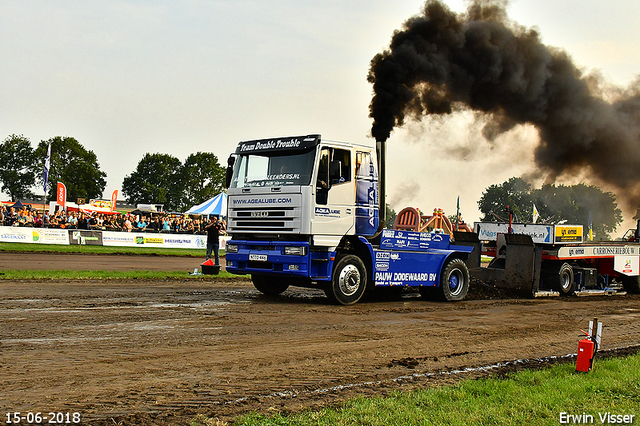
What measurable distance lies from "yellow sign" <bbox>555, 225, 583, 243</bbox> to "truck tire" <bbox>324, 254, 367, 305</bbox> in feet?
23.1

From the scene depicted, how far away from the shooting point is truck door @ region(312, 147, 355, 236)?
454 inches

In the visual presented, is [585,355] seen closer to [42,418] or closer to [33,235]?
[42,418]

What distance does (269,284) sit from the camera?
13820 mm

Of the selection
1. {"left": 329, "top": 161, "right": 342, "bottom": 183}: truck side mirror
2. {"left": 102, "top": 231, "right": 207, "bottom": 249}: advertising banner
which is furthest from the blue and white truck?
{"left": 102, "top": 231, "right": 207, "bottom": 249}: advertising banner

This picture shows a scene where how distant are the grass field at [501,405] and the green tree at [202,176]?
326ft

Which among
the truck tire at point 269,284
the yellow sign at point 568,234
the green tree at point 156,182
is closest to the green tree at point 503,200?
the green tree at point 156,182

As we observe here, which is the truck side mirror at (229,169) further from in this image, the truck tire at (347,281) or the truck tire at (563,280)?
the truck tire at (563,280)

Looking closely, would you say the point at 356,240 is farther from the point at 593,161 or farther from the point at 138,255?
the point at 138,255

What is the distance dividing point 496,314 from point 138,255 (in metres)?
21.7

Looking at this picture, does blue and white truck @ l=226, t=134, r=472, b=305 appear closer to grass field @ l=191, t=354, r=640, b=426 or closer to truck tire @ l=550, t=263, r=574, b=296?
truck tire @ l=550, t=263, r=574, b=296

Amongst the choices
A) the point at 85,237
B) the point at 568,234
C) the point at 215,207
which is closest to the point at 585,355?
the point at 568,234

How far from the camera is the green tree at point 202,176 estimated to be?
104 m

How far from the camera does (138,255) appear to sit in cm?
2958

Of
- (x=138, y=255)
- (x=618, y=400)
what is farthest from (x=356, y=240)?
(x=138, y=255)
